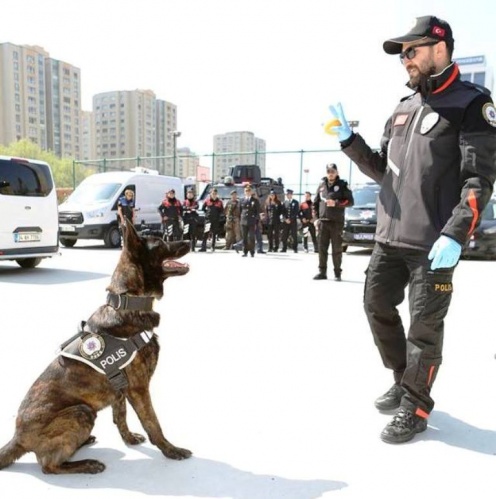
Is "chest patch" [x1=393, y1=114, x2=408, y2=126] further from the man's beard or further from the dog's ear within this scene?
the dog's ear

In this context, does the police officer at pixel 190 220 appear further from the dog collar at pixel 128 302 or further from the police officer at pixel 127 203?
the dog collar at pixel 128 302

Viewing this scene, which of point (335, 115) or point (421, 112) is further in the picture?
point (335, 115)

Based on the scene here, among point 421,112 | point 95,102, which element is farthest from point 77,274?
point 95,102

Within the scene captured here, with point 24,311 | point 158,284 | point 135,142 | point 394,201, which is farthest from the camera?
point 135,142

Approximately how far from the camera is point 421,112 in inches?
96.9

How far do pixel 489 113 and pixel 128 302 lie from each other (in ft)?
6.50

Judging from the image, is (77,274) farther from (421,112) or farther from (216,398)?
(421,112)

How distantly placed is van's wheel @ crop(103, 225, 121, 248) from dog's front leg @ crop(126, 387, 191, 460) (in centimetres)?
1194

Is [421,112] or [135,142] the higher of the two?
[135,142]

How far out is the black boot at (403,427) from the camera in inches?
95.7

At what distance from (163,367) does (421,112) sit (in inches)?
101

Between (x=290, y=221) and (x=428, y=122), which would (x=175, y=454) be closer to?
(x=428, y=122)

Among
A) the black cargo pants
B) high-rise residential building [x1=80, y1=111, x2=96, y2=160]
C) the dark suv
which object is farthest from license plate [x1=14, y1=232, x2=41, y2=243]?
high-rise residential building [x1=80, y1=111, x2=96, y2=160]

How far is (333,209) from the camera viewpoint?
752cm
